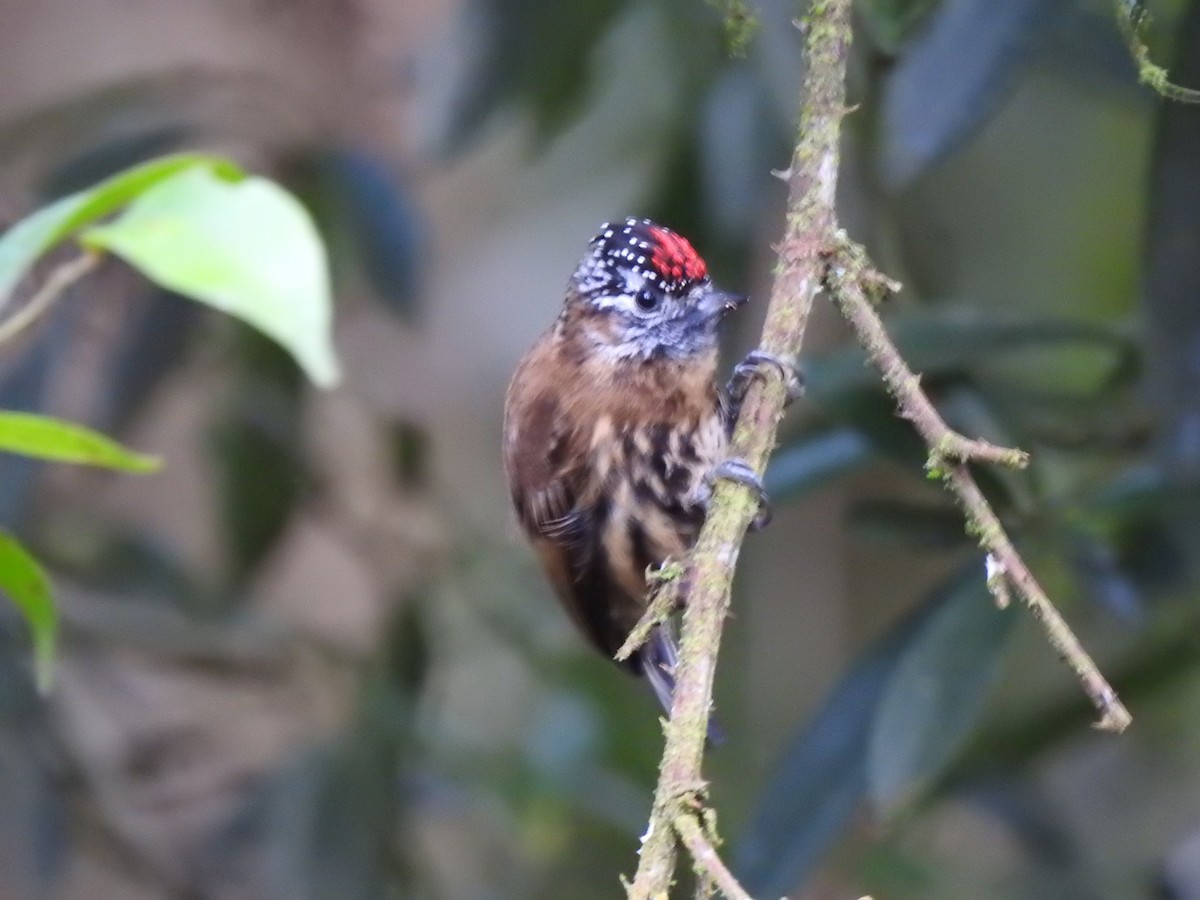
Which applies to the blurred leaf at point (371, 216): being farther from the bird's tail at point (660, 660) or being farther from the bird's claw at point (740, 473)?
the bird's claw at point (740, 473)

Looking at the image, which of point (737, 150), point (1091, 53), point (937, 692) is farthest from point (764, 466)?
point (737, 150)

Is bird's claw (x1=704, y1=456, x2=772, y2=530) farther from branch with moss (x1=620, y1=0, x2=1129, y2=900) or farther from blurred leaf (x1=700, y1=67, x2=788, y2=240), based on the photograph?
blurred leaf (x1=700, y1=67, x2=788, y2=240)

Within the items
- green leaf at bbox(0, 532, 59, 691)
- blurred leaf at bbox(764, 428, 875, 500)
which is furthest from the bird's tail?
green leaf at bbox(0, 532, 59, 691)

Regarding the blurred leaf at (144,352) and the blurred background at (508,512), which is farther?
the blurred leaf at (144,352)

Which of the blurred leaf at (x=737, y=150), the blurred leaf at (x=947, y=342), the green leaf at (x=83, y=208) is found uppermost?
the blurred leaf at (x=737, y=150)

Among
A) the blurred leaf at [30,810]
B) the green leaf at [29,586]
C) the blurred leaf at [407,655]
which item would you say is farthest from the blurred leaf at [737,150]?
the green leaf at [29,586]

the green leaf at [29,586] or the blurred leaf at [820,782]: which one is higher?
the blurred leaf at [820,782]

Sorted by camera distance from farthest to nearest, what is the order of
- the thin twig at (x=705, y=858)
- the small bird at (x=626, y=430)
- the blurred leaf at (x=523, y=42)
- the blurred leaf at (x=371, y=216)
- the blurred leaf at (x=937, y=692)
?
the blurred leaf at (x=371, y=216) < the blurred leaf at (x=523, y=42) < the small bird at (x=626, y=430) < the blurred leaf at (x=937, y=692) < the thin twig at (x=705, y=858)
